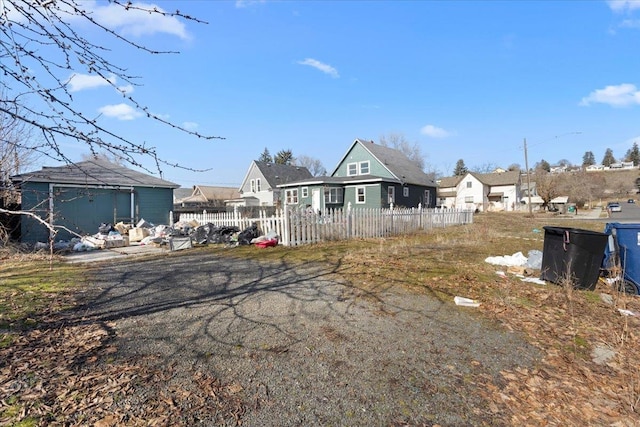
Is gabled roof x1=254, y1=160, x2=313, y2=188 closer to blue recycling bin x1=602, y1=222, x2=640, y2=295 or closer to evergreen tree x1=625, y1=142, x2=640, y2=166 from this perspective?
blue recycling bin x1=602, y1=222, x2=640, y2=295

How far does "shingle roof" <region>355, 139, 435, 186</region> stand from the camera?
1195 inches

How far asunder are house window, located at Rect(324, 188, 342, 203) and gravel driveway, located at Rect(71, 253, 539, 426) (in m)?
22.5

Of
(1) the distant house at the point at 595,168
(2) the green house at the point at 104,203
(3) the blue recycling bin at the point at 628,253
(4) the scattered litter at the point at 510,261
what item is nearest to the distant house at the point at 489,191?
(2) the green house at the point at 104,203

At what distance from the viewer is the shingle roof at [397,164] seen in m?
30.4

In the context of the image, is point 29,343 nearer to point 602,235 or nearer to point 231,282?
point 231,282

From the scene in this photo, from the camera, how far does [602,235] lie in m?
5.75

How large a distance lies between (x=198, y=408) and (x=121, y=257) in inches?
358

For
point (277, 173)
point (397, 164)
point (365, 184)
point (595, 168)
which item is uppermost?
point (595, 168)

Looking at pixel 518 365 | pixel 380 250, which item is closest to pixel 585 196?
pixel 380 250

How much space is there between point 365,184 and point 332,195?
9.80 ft

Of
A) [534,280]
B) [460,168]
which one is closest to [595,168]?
[460,168]

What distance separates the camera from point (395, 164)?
32000mm

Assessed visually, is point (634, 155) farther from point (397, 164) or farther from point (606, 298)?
point (606, 298)

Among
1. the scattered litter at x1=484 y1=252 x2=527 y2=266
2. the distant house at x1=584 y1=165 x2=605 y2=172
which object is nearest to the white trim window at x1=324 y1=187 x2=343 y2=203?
the scattered litter at x1=484 y1=252 x2=527 y2=266
